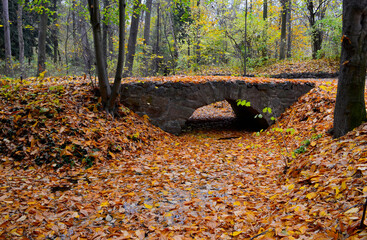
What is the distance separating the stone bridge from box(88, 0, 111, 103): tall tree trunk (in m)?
0.67

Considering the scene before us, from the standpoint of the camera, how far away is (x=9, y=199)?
Result: 277 centimetres

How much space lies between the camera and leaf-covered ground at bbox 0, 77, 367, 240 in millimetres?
2264

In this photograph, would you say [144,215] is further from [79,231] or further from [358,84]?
[358,84]

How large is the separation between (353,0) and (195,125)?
20.1 ft

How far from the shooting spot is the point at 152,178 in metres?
3.71

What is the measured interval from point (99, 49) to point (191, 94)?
8.97 ft

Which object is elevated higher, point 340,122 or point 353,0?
point 353,0

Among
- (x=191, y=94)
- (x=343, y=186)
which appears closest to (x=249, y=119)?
(x=191, y=94)

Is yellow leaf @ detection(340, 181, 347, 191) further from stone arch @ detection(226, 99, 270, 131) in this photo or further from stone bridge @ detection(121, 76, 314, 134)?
stone arch @ detection(226, 99, 270, 131)

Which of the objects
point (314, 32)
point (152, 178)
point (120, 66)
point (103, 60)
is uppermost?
point (314, 32)

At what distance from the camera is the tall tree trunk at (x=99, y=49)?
4.66 meters

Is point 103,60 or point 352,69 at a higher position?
point 103,60

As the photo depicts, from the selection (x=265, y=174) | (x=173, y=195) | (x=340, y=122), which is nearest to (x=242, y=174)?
(x=265, y=174)

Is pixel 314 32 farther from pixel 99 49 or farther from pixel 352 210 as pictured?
pixel 352 210
